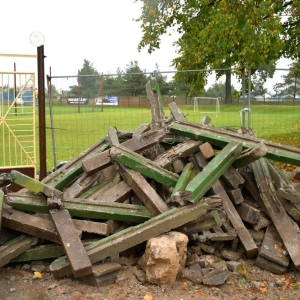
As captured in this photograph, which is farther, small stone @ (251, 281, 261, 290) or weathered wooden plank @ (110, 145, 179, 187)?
weathered wooden plank @ (110, 145, 179, 187)

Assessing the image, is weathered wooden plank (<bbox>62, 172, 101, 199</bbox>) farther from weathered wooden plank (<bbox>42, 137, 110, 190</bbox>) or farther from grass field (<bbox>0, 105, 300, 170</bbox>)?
grass field (<bbox>0, 105, 300, 170</bbox>)

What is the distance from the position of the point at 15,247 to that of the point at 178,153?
6.92 feet

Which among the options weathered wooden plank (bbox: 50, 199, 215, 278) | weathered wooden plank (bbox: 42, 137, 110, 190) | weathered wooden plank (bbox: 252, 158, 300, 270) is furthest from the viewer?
weathered wooden plank (bbox: 42, 137, 110, 190)

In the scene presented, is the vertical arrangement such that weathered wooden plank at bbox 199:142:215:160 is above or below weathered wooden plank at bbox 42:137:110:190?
above

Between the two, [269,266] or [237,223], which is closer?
[269,266]

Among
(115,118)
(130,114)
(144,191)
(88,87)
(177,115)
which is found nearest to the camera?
(144,191)

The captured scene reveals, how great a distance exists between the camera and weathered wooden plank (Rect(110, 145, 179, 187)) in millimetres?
4484

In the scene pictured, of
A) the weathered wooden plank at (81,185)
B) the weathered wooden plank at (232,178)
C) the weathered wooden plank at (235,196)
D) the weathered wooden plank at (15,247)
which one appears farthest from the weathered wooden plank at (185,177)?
the weathered wooden plank at (15,247)

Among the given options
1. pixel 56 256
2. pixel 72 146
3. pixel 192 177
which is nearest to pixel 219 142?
pixel 192 177

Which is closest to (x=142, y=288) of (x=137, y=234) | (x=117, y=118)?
(x=137, y=234)

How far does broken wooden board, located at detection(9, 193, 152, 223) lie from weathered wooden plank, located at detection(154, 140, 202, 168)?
741 mm

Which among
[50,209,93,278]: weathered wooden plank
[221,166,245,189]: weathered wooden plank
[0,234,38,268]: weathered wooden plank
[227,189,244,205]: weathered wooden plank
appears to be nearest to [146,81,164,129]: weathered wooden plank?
[221,166,245,189]: weathered wooden plank

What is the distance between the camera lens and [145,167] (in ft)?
14.8

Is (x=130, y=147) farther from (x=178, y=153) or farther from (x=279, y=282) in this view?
(x=279, y=282)
